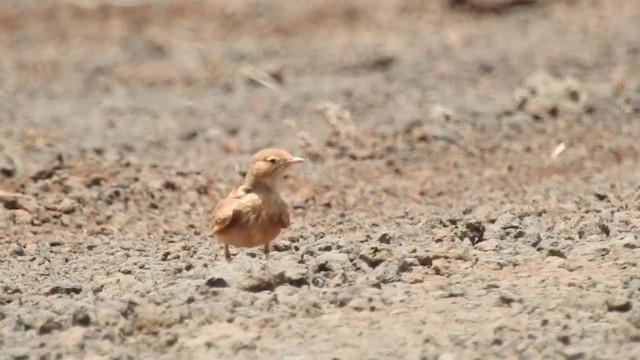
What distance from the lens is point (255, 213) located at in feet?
28.1

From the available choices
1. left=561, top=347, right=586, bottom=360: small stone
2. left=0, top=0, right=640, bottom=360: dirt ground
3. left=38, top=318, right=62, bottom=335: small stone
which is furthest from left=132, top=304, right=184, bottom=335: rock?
left=561, top=347, right=586, bottom=360: small stone

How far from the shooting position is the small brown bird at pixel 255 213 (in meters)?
8.52

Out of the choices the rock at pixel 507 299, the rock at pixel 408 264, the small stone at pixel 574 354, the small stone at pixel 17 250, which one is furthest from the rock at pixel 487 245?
the small stone at pixel 17 250

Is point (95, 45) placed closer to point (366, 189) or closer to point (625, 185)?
point (366, 189)

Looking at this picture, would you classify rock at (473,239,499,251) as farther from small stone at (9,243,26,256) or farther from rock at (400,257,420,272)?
small stone at (9,243,26,256)

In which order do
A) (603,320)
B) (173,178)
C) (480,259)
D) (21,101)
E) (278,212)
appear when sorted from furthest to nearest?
(21,101) < (173,178) < (278,212) < (480,259) < (603,320)

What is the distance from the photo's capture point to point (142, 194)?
1186 centimetres

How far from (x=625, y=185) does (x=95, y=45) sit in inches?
424

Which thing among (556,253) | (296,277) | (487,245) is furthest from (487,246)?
(296,277)

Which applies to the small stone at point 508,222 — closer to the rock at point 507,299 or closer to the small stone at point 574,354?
the rock at point 507,299

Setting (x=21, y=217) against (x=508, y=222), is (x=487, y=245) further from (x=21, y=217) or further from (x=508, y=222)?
(x=21, y=217)

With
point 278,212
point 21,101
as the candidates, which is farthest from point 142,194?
point 21,101

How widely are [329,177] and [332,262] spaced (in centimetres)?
524

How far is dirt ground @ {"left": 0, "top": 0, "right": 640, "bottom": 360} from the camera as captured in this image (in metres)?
6.89
